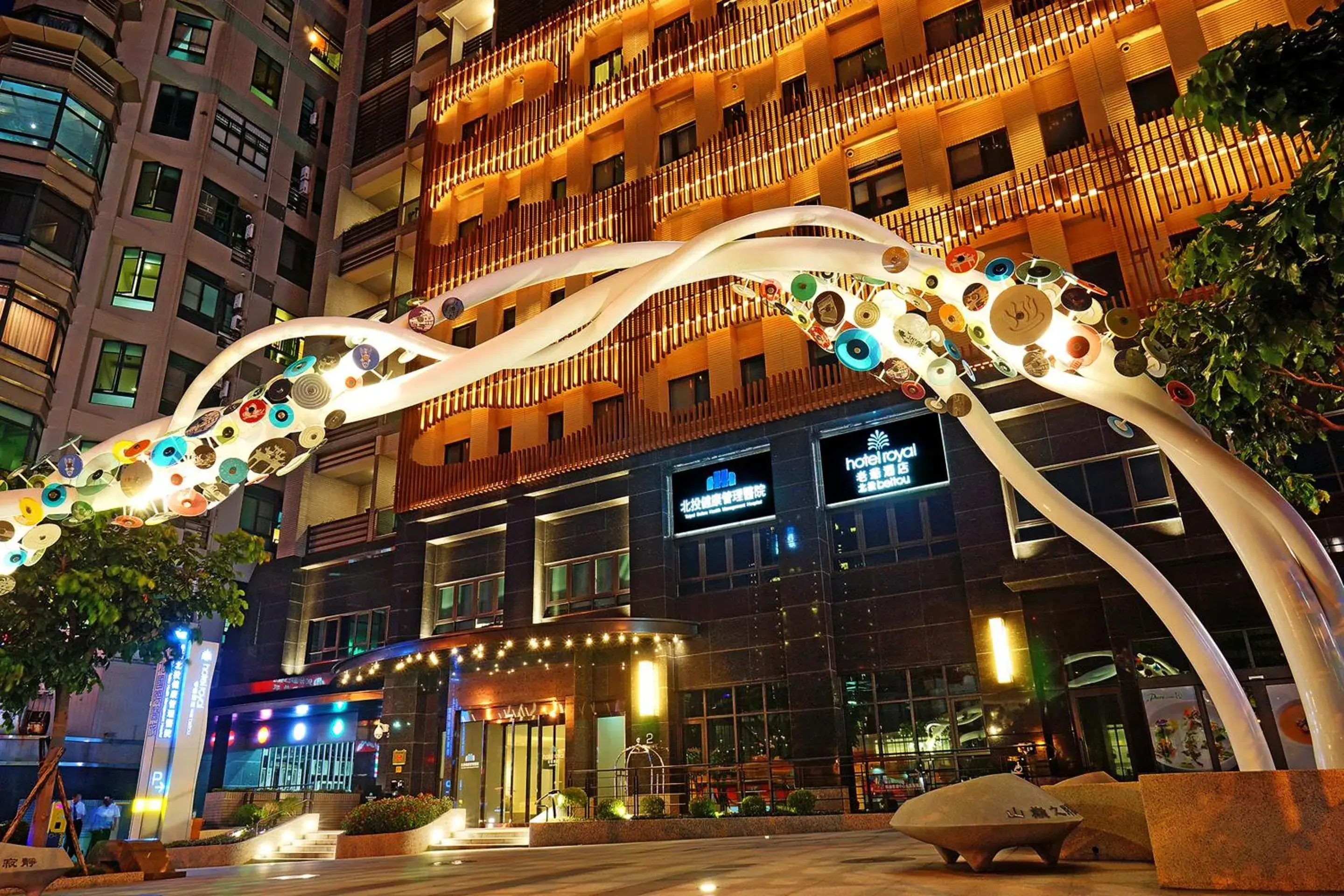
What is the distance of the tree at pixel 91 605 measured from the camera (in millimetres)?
13102

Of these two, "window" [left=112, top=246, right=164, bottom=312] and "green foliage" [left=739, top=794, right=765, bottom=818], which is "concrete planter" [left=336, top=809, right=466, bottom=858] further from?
"window" [left=112, top=246, right=164, bottom=312]

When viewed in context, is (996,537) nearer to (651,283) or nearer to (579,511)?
(579,511)

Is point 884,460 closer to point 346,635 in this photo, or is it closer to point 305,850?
point 305,850

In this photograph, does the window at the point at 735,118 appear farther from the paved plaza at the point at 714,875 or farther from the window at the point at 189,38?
the window at the point at 189,38

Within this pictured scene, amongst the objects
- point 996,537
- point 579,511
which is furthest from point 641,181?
point 996,537

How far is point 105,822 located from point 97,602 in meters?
16.3

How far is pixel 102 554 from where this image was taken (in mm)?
13852

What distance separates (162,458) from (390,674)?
70.9 ft

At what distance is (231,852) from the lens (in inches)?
772

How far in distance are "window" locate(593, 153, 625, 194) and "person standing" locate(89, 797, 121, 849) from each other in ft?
78.1

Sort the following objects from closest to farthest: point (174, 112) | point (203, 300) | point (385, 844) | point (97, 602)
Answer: point (97, 602) < point (385, 844) < point (203, 300) < point (174, 112)

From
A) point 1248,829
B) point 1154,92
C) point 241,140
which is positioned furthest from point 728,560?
point 241,140

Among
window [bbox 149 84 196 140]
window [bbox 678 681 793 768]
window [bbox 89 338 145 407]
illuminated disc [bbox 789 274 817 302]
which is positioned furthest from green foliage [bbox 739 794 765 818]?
window [bbox 149 84 196 140]

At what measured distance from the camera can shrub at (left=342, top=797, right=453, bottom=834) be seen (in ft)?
61.2
